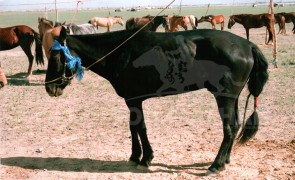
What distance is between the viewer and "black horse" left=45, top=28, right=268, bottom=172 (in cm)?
455

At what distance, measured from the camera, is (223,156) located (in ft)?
15.3

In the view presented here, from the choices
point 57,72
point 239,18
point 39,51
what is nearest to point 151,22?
point 239,18

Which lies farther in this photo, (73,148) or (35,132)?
(35,132)

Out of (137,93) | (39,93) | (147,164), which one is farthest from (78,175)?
(39,93)

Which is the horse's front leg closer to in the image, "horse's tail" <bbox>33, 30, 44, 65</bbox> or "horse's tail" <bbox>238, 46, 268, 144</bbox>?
"horse's tail" <bbox>238, 46, 268, 144</bbox>

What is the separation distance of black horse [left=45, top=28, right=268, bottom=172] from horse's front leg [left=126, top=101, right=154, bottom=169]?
0.05 feet

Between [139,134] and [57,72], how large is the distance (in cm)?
145

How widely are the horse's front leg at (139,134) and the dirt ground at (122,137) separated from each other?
16 centimetres

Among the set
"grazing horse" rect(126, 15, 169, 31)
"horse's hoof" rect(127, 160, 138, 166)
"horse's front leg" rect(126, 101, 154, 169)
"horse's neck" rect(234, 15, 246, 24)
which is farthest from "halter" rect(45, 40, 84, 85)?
"horse's neck" rect(234, 15, 246, 24)

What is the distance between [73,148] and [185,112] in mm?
2802

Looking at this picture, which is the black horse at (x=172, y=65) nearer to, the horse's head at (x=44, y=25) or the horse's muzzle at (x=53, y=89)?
the horse's muzzle at (x=53, y=89)

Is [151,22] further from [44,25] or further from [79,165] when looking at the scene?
[79,165]

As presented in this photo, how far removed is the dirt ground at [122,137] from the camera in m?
4.82

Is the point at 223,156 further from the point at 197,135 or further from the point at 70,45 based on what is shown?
the point at 70,45
